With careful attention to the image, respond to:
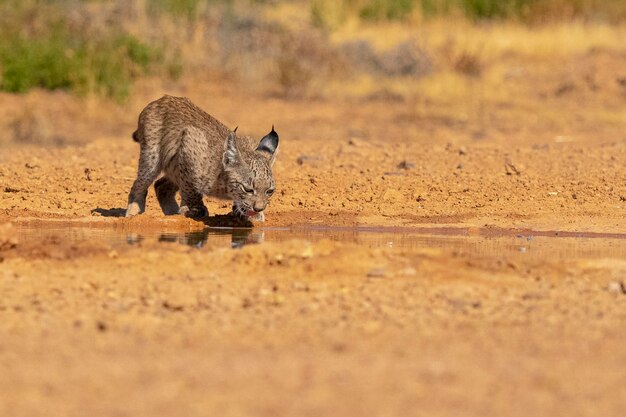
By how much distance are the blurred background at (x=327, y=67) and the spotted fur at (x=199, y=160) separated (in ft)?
17.7

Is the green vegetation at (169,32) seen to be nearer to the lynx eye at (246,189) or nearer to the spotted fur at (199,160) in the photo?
the spotted fur at (199,160)

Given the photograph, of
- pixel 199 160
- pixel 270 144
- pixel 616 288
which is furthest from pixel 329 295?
pixel 270 144

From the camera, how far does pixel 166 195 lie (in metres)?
13.6

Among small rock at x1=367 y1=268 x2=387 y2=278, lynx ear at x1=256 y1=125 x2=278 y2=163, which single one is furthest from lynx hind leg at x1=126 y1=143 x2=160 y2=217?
small rock at x1=367 y1=268 x2=387 y2=278

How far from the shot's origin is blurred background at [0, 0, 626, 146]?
19.7 m

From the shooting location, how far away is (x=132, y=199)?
13250 mm

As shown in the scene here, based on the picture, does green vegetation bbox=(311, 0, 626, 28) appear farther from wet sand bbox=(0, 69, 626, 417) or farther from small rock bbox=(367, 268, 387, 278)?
small rock bbox=(367, 268, 387, 278)

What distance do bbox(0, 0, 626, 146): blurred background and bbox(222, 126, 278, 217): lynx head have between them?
254 inches

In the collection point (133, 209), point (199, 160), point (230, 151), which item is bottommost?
point (133, 209)

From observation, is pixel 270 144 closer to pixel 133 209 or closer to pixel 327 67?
pixel 133 209

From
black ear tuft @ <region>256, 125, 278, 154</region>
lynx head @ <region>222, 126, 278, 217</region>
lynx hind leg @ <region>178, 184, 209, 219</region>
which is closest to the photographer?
lynx head @ <region>222, 126, 278, 217</region>

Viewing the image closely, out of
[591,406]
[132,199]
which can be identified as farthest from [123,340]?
[132,199]

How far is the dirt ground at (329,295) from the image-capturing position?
588 centimetres

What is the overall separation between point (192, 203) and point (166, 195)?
101 cm
